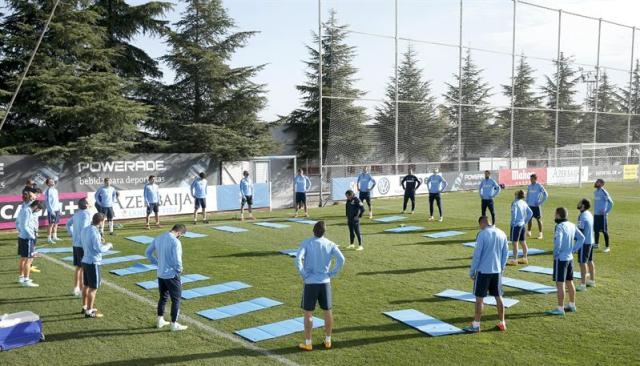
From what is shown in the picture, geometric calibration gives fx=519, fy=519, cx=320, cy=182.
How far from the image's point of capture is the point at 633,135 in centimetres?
4850

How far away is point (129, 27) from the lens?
27547 millimetres

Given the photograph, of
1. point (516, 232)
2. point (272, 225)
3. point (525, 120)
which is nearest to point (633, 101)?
point (525, 120)

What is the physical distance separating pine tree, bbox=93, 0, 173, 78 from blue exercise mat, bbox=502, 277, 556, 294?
72.8 ft

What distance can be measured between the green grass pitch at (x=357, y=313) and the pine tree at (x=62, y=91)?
677cm

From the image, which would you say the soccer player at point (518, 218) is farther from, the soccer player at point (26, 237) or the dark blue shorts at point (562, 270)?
the soccer player at point (26, 237)

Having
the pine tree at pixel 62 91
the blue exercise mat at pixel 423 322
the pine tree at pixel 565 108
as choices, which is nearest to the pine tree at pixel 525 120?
the pine tree at pixel 565 108

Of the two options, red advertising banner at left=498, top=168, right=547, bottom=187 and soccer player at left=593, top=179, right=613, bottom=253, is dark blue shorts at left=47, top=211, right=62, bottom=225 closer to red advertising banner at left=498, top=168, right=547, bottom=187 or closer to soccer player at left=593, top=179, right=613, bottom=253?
soccer player at left=593, top=179, right=613, bottom=253

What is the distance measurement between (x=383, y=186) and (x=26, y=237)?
69.1 ft

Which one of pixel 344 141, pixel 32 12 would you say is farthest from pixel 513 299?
pixel 32 12

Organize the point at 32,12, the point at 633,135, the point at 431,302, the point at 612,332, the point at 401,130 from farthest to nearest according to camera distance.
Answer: the point at 633,135, the point at 401,130, the point at 32,12, the point at 431,302, the point at 612,332

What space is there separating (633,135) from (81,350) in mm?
52868

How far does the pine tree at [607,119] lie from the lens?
4472 centimetres

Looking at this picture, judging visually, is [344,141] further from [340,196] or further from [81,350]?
[81,350]

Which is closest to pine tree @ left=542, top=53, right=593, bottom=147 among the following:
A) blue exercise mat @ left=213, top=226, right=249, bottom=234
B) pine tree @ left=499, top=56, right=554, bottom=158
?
pine tree @ left=499, top=56, right=554, bottom=158
